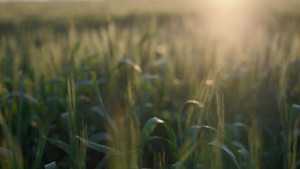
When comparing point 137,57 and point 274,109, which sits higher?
point 137,57

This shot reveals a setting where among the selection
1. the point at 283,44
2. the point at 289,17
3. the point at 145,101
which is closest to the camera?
the point at 145,101

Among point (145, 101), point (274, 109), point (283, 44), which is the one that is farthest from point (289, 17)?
point (145, 101)

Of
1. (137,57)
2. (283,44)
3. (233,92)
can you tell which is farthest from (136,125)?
(283,44)

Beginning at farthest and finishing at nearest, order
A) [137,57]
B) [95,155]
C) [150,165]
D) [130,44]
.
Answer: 1. [130,44]
2. [137,57]
3. [95,155]
4. [150,165]

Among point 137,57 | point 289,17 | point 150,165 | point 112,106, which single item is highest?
point 289,17

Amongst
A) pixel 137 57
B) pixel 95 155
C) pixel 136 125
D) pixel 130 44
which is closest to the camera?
pixel 136 125

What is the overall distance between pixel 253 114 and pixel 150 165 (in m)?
0.71

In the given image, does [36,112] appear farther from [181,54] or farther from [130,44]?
[181,54]

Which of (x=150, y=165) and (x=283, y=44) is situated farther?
(x=283, y=44)

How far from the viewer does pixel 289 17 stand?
732 cm

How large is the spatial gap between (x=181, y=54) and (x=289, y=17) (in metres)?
6.82

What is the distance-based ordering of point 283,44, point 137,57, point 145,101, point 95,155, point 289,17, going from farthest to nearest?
point 289,17
point 283,44
point 137,57
point 145,101
point 95,155

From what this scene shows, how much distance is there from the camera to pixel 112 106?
57.2 inches

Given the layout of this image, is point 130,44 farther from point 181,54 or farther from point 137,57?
point 181,54
